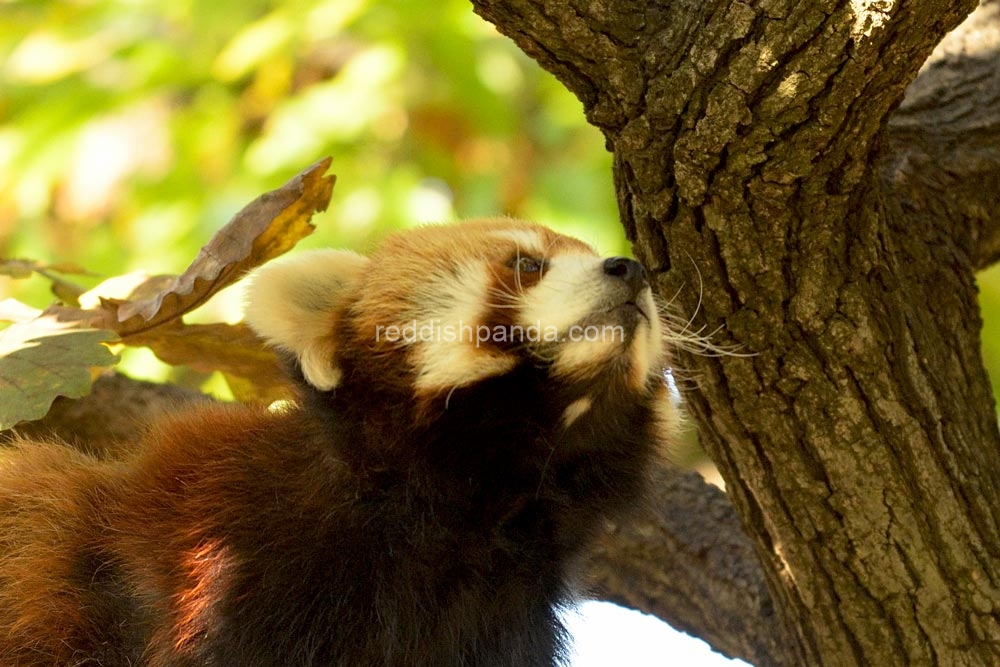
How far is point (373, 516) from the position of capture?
2320mm

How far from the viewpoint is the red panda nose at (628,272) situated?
2.29 meters

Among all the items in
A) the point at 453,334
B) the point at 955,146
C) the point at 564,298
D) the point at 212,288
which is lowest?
the point at 212,288

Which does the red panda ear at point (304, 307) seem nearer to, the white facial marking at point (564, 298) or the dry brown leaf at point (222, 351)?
the dry brown leaf at point (222, 351)

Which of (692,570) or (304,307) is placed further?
(692,570)

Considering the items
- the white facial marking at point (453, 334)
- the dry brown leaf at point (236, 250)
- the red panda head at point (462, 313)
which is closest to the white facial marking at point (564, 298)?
the red panda head at point (462, 313)

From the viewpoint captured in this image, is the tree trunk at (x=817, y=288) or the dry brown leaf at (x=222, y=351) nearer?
the tree trunk at (x=817, y=288)

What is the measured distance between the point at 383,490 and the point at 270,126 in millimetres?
2566

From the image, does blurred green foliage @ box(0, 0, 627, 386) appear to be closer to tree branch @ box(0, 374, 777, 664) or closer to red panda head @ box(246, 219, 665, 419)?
tree branch @ box(0, 374, 777, 664)

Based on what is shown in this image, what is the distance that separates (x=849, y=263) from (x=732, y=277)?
25cm

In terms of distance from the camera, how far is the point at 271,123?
4.52 meters

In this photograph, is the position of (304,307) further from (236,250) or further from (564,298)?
(564,298)

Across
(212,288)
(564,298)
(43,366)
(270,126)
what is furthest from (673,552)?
(270,126)

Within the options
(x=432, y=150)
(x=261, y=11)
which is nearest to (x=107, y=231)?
(x=261, y=11)

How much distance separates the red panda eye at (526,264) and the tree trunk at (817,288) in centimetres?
22
